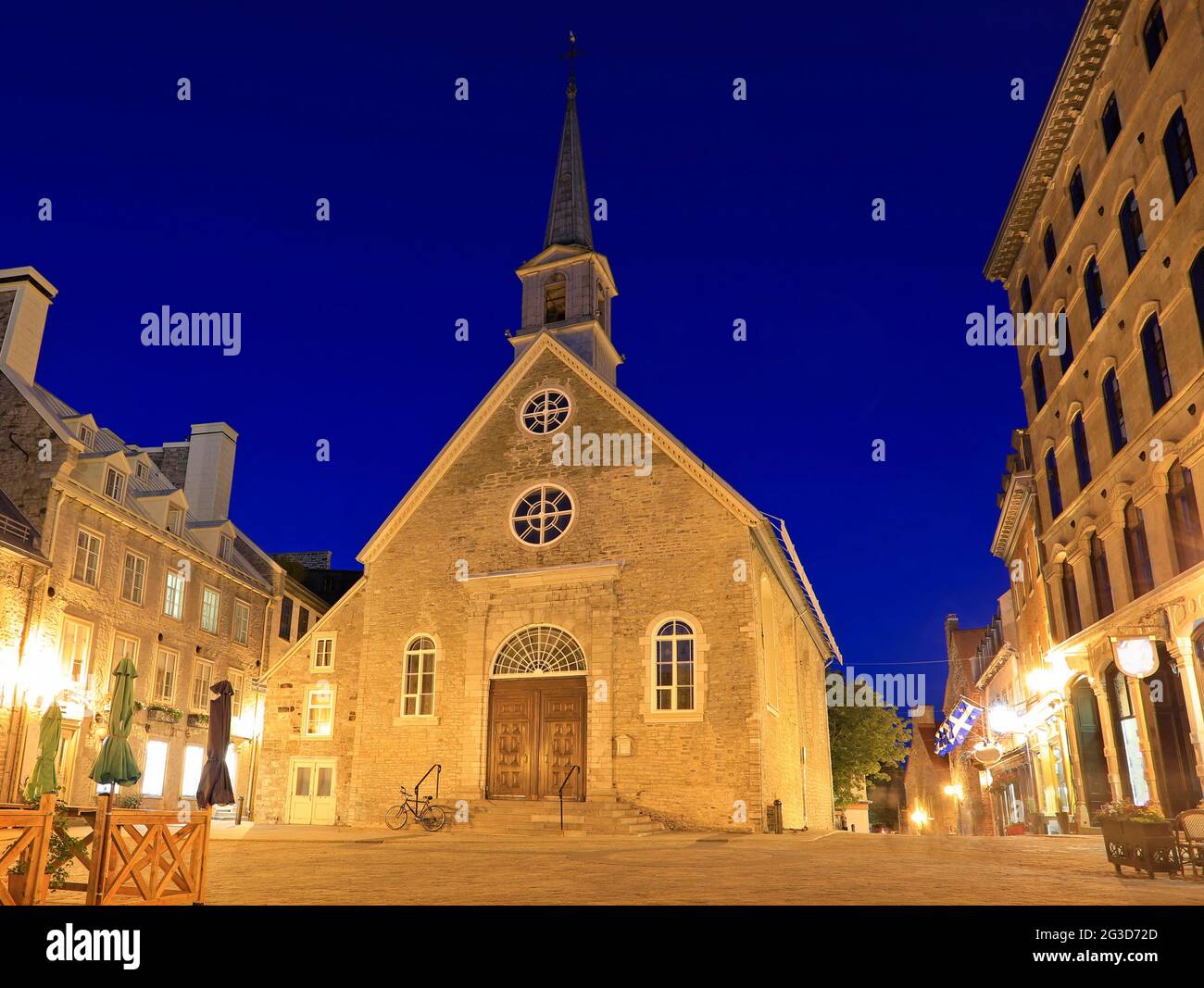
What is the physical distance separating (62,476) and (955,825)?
2203 inches

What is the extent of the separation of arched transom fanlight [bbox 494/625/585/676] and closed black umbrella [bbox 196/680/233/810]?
27.5ft

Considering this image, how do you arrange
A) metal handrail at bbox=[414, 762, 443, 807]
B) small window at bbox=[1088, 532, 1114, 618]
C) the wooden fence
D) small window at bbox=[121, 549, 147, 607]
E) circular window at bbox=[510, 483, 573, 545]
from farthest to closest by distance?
small window at bbox=[121, 549, 147, 607], circular window at bbox=[510, 483, 573, 545], metal handrail at bbox=[414, 762, 443, 807], small window at bbox=[1088, 532, 1114, 618], the wooden fence

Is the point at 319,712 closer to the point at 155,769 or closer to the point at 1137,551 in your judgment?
the point at 155,769

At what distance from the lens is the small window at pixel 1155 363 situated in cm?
1703

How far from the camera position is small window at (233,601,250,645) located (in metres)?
32.4

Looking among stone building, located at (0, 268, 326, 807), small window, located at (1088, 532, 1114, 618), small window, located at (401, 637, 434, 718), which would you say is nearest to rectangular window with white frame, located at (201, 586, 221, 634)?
stone building, located at (0, 268, 326, 807)

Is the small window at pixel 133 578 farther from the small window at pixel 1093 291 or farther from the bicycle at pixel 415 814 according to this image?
the small window at pixel 1093 291

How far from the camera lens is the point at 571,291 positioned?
27.0 m

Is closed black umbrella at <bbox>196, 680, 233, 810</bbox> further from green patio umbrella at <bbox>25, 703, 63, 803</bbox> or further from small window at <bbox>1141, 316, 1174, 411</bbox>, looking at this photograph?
small window at <bbox>1141, 316, 1174, 411</bbox>

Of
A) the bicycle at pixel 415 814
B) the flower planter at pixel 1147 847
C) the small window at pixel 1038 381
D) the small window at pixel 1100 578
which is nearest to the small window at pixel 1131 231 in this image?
the small window at pixel 1100 578

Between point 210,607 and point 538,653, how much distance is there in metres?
14.4
